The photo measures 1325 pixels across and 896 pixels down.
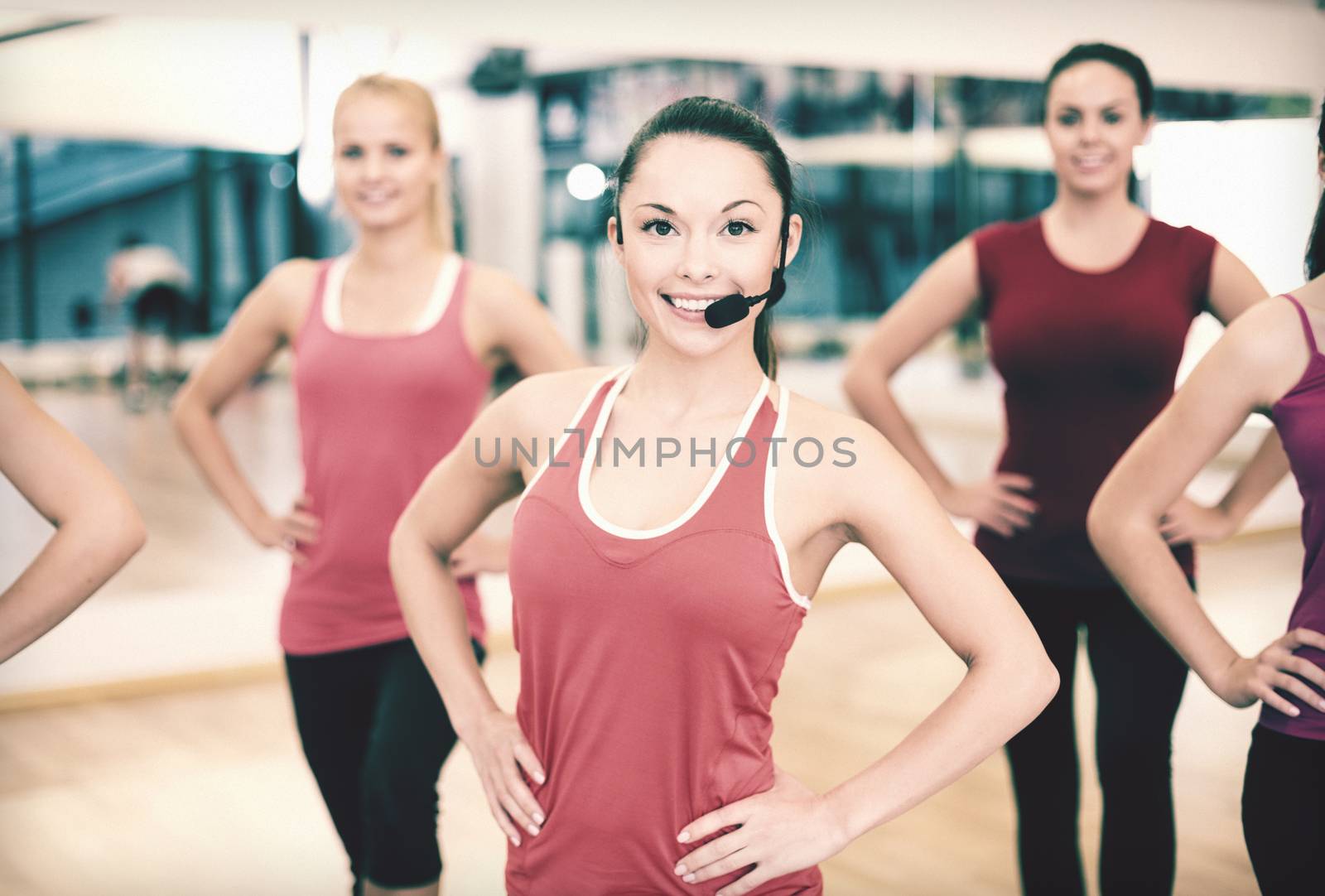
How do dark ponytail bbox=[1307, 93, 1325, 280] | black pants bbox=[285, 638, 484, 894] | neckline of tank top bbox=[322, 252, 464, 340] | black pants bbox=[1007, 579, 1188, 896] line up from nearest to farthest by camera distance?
dark ponytail bbox=[1307, 93, 1325, 280] < black pants bbox=[285, 638, 484, 894] < black pants bbox=[1007, 579, 1188, 896] < neckline of tank top bbox=[322, 252, 464, 340]

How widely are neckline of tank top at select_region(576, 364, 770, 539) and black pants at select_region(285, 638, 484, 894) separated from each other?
80 cm

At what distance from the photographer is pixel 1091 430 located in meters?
2.14

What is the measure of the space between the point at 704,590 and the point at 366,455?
1.08m

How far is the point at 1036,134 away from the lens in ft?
22.3

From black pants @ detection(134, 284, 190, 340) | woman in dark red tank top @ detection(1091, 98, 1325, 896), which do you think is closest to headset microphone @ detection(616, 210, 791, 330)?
woman in dark red tank top @ detection(1091, 98, 1325, 896)

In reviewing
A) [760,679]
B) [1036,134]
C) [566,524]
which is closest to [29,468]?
[566,524]

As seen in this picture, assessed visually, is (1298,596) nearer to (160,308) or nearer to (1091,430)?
(1091,430)

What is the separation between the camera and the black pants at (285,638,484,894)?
191 cm

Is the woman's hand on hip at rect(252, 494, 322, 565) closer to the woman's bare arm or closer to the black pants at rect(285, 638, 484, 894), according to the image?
the black pants at rect(285, 638, 484, 894)

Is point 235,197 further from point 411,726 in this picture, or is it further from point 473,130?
point 411,726

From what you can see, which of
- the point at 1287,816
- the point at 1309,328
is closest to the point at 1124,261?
the point at 1309,328

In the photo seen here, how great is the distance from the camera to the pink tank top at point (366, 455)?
211 centimetres

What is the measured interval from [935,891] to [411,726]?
57.0 inches

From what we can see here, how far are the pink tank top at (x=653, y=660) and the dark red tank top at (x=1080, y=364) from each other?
1013 millimetres
